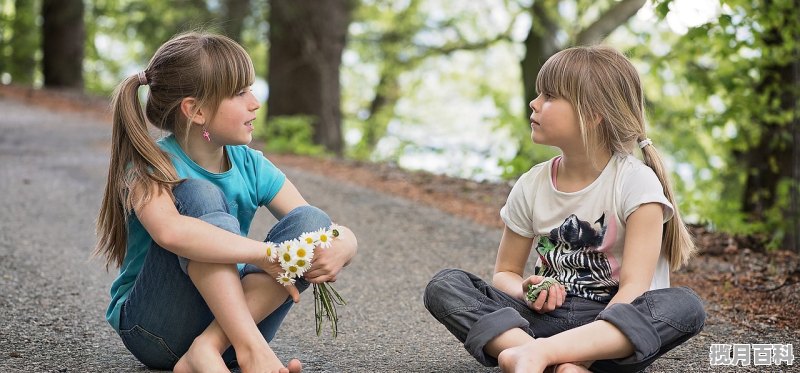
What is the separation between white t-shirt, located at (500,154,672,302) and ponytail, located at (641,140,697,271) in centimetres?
5

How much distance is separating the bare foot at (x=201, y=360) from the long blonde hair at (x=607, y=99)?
1.27 m

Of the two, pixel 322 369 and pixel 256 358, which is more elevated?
pixel 256 358

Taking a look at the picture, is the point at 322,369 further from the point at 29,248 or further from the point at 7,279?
the point at 29,248

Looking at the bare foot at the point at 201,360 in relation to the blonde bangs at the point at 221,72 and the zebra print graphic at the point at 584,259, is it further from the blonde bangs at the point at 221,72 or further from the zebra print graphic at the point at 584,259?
the zebra print graphic at the point at 584,259

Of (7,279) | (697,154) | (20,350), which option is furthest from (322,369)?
(697,154)

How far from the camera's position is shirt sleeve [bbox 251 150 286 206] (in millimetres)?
2863

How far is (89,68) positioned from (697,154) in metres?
16.4

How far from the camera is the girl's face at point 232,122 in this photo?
8.81 ft

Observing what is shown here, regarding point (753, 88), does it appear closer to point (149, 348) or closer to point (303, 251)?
point (303, 251)

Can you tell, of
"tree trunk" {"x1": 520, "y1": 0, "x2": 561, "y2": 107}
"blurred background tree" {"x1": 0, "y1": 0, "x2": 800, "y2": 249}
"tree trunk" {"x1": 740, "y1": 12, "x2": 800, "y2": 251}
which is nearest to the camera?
"tree trunk" {"x1": 740, "y1": 12, "x2": 800, "y2": 251}

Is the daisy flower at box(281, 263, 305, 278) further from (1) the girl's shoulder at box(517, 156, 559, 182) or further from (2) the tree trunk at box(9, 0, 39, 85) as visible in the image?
(2) the tree trunk at box(9, 0, 39, 85)

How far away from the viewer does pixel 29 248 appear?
4.82m
